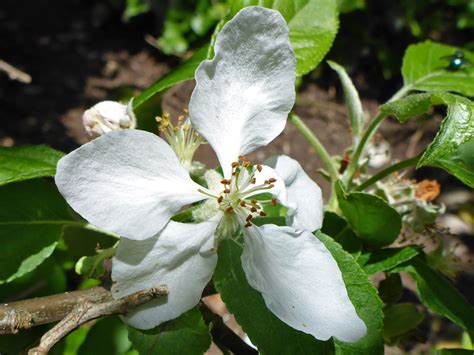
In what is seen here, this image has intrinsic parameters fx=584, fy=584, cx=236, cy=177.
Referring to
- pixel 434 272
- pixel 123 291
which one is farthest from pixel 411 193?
pixel 123 291

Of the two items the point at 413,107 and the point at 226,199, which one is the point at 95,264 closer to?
the point at 226,199

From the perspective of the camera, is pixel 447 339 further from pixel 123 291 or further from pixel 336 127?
pixel 123 291

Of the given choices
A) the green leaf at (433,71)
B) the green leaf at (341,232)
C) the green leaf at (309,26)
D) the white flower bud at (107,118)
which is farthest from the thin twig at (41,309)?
the green leaf at (433,71)

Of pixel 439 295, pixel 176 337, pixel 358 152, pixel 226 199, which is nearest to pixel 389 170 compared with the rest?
pixel 358 152

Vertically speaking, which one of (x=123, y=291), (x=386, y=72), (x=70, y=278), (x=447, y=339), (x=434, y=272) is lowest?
(x=447, y=339)

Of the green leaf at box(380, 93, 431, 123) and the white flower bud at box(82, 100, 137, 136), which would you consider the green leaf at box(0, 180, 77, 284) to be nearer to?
the white flower bud at box(82, 100, 137, 136)

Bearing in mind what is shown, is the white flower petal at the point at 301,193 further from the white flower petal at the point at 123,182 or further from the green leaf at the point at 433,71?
the green leaf at the point at 433,71
